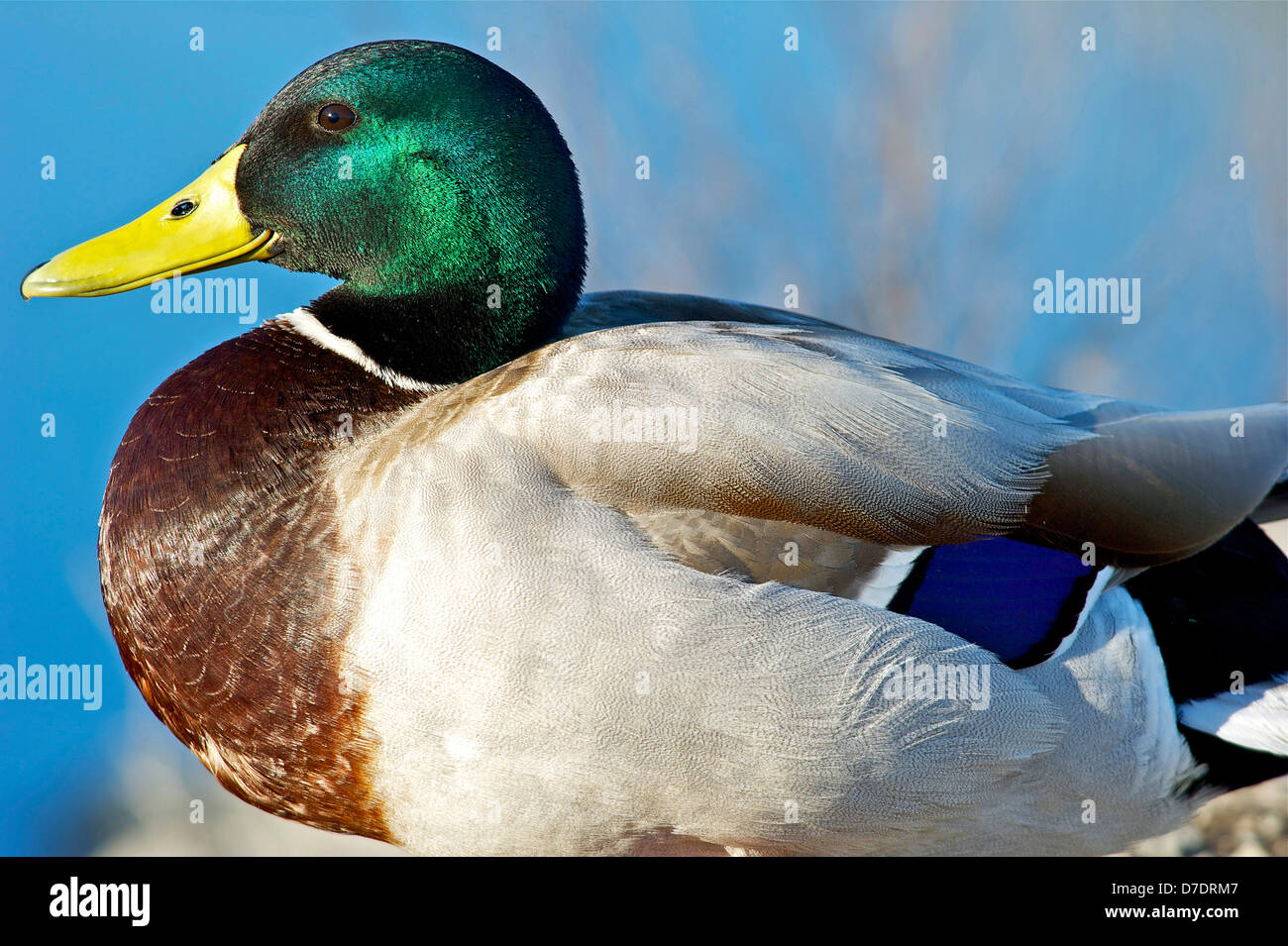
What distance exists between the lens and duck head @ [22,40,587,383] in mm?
2432

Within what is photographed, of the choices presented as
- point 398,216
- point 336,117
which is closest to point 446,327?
point 398,216

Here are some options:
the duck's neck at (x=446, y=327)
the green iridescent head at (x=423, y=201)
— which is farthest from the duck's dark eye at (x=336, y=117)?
the duck's neck at (x=446, y=327)

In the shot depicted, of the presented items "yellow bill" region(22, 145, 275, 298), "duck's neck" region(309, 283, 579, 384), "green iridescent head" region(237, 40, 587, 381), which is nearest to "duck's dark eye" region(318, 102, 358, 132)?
"green iridescent head" region(237, 40, 587, 381)

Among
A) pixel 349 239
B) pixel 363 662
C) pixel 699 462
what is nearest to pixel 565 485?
pixel 699 462

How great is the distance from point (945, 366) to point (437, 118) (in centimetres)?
123

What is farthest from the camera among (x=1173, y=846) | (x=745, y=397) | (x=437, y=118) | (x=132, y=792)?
(x=132, y=792)

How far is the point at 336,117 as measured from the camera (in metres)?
2.47

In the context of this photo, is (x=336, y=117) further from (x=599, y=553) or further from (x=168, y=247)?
(x=599, y=553)

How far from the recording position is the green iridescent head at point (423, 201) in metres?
2.43

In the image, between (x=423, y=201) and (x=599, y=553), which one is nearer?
(x=599, y=553)

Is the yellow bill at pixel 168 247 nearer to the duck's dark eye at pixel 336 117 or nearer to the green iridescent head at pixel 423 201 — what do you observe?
the green iridescent head at pixel 423 201

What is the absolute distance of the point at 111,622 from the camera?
2.45 metres

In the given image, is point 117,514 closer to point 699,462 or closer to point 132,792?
point 699,462

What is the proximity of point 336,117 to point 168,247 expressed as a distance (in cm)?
48
